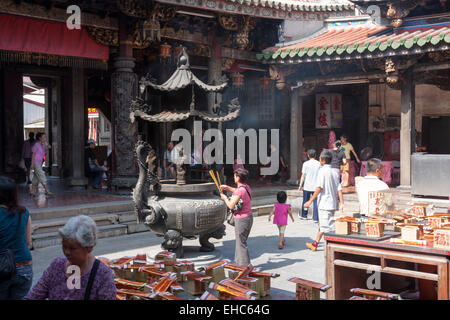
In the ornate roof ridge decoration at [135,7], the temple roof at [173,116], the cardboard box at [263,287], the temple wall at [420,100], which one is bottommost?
the cardboard box at [263,287]

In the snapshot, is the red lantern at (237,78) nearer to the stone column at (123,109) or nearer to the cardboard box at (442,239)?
the stone column at (123,109)

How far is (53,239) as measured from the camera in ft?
27.4

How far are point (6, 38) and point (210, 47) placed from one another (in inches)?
205

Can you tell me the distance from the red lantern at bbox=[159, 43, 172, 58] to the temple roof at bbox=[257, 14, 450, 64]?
2488mm

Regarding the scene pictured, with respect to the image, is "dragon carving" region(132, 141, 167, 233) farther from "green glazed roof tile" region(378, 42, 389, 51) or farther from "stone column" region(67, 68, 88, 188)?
"stone column" region(67, 68, 88, 188)

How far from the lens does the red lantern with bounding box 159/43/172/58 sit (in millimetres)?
11945

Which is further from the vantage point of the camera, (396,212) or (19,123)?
(19,123)

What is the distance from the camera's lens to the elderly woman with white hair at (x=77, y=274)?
→ 2.93 meters

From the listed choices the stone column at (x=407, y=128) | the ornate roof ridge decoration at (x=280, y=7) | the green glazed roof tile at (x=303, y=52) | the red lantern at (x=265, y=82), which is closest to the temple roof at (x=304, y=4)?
the ornate roof ridge decoration at (x=280, y=7)

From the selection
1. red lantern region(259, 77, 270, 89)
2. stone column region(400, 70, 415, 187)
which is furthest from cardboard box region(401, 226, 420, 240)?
red lantern region(259, 77, 270, 89)

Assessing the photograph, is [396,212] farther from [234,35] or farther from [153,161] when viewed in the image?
[234,35]

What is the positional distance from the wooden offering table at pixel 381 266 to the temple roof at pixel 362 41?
21.0 feet

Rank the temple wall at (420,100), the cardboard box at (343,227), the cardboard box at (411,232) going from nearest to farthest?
the cardboard box at (411,232) < the cardboard box at (343,227) < the temple wall at (420,100)
